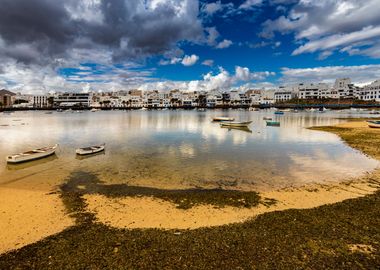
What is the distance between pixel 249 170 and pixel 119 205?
11.7m

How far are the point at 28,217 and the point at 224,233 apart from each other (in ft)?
29.5

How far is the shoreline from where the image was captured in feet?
26.3

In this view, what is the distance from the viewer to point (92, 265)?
7.67 m

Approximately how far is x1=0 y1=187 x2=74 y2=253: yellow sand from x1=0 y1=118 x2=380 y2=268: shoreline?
0.46m

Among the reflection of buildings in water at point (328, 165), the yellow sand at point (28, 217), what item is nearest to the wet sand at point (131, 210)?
the yellow sand at point (28, 217)

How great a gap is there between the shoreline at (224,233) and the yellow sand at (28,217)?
46 centimetres

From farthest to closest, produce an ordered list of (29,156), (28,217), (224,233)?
1. (29,156)
2. (28,217)
3. (224,233)

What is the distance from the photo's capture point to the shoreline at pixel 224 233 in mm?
8016

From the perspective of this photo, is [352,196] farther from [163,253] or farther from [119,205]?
[119,205]

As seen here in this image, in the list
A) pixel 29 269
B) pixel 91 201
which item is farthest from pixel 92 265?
pixel 91 201

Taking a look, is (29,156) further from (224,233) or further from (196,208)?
(224,233)

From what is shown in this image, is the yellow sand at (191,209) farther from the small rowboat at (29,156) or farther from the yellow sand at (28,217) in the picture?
the small rowboat at (29,156)

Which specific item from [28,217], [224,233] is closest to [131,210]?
[28,217]

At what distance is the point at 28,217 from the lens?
1189 cm
